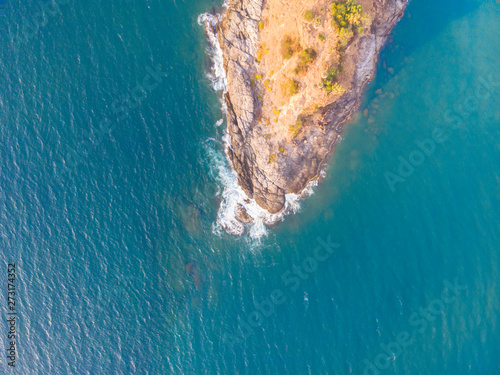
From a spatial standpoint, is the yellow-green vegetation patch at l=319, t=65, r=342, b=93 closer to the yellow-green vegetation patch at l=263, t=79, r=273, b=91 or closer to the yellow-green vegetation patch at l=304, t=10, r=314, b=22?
the yellow-green vegetation patch at l=304, t=10, r=314, b=22

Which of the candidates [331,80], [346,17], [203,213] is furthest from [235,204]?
[346,17]

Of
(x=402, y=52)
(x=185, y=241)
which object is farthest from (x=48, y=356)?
(x=402, y=52)

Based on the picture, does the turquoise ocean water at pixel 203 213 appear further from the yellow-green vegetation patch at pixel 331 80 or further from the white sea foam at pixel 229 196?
the yellow-green vegetation patch at pixel 331 80

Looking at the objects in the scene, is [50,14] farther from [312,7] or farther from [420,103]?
[420,103]

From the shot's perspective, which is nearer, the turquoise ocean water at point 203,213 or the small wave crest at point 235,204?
the turquoise ocean water at point 203,213

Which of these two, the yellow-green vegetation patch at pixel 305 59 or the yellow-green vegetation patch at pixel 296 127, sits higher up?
the yellow-green vegetation patch at pixel 305 59

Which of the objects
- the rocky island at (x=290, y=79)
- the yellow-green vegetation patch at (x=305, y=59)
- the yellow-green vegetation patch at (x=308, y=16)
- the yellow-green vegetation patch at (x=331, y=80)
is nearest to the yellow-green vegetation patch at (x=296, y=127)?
the rocky island at (x=290, y=79)
